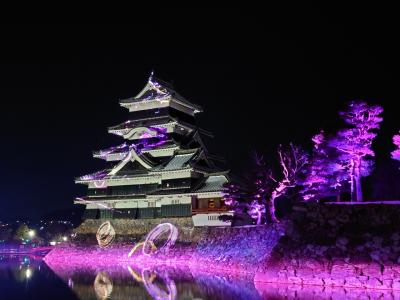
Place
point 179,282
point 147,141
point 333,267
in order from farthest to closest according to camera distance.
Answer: point 147,141 → point 179,282 → point 333,267

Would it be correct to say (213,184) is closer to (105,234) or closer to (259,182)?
Answer: (259,182)

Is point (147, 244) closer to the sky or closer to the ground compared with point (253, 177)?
closer to the ground

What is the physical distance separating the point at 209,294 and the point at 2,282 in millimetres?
14580

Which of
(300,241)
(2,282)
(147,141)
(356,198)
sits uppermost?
(147,141)

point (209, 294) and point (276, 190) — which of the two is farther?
point (276, 190)

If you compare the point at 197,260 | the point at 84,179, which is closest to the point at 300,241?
the point at 197,260

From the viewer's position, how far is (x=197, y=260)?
39.4 metres

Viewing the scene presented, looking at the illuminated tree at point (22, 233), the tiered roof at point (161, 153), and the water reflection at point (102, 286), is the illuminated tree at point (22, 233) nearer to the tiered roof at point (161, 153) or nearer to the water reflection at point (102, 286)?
the tiered roof at point (161, 153)

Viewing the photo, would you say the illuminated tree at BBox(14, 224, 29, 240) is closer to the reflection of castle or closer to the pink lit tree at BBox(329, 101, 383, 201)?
the reflection of castle

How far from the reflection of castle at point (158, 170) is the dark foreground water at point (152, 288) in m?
10.3

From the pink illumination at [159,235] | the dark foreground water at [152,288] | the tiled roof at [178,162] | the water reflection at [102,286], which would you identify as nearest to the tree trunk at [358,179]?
the dark foreground water at [152,288]

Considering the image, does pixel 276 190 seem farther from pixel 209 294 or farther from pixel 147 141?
pixel 147 141

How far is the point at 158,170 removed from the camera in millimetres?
46625

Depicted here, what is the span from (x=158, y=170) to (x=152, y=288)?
21.2m
